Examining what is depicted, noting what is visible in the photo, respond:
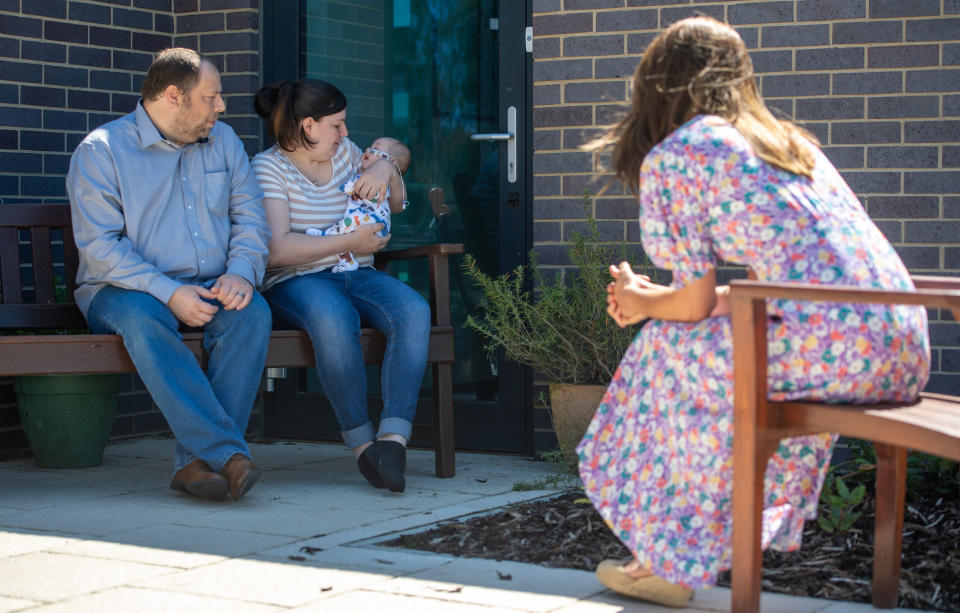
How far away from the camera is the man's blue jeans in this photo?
11.7 feet

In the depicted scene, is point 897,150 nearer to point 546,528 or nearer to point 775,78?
point 775,78

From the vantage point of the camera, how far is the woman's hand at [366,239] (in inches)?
161

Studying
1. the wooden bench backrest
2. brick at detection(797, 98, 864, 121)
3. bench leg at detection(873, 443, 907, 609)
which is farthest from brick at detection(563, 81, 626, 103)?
bench leg at detection(873, 443, 907, 609)

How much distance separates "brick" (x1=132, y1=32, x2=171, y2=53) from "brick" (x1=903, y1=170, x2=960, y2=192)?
324cm

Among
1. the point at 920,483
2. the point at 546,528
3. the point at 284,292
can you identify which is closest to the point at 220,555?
the point at 546,528

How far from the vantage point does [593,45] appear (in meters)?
4.50

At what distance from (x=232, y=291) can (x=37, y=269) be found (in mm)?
874

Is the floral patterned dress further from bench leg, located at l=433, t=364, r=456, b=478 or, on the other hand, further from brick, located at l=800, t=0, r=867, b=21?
brick, located at l=800, t=0, r=867, b=21

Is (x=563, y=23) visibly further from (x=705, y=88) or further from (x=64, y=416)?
(x=64, y=416)

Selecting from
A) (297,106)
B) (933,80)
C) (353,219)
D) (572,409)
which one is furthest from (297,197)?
(933,80)

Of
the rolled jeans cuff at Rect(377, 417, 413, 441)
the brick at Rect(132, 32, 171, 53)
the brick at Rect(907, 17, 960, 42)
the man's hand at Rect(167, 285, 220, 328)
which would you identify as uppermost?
the brick at Rect(132, 32, 171, 53)

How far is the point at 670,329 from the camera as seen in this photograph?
93.0 inches

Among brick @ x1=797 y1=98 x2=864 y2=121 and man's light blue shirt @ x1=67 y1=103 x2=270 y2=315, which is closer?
man's light blue shirt @ x1=67 y1=103 x2=270 y2=315

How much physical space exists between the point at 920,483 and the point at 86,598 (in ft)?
7.62
